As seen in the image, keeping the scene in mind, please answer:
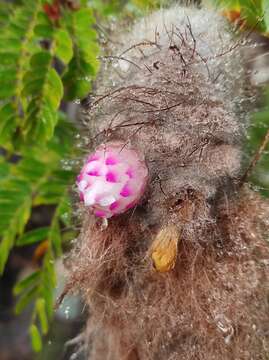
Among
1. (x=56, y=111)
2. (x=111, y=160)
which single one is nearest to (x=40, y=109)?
(x=56, y=111)

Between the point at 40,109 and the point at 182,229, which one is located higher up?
the point at 40,109

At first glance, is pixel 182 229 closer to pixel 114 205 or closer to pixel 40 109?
pixel 114 205

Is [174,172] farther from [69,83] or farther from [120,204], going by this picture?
[69,83]

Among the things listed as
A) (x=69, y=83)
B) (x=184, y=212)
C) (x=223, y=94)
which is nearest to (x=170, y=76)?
(x=223, y=94)

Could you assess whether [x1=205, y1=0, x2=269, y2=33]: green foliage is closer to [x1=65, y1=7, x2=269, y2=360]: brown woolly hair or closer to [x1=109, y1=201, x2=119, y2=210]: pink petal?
[x1=65, y1=7, x2=269, y2=360]: brown woolly hair

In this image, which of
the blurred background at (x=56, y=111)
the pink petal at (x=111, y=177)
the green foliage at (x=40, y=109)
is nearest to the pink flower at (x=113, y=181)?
the pink petal at (x=111, y=177)

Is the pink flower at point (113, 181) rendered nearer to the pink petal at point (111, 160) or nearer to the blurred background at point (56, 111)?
the pink petal at point (111, 160)
